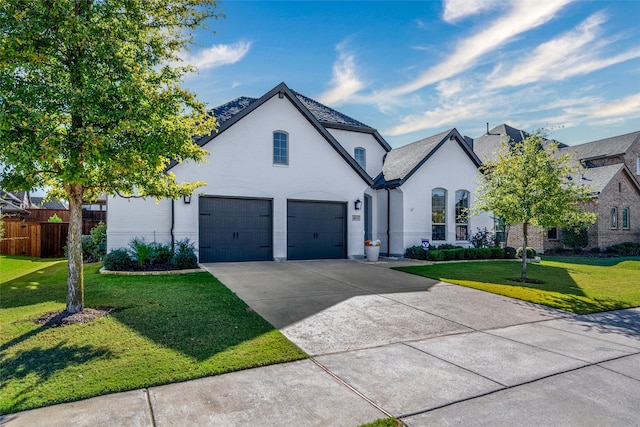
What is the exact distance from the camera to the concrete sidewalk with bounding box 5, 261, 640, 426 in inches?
127

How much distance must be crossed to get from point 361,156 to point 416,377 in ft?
55.2

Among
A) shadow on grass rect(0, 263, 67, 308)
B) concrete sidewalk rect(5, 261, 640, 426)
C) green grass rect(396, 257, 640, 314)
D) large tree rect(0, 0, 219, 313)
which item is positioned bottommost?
green grass rect(396, 257, 640, 314)

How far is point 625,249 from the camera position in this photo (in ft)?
A: 72.0

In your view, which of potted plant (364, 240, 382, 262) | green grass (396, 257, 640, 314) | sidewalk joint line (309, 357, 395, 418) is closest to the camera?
sidewalk joint line (309, 357, 395, 418)

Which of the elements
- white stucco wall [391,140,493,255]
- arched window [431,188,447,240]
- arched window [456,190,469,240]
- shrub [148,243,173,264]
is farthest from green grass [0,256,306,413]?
arched window [456,190,469,240]

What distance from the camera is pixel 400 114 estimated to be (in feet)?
52.5

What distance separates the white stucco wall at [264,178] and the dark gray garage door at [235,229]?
325 millimetres

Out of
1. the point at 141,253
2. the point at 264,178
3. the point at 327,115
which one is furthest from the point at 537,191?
the point at 141,253

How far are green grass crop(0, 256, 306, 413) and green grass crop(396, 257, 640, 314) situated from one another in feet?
21.6

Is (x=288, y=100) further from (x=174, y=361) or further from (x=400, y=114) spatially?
(x=174, y=361)

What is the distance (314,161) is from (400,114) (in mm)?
4513

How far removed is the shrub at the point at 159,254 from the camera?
11532 millimetres

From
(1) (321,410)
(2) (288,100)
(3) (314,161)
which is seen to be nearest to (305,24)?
(2) (288,100)

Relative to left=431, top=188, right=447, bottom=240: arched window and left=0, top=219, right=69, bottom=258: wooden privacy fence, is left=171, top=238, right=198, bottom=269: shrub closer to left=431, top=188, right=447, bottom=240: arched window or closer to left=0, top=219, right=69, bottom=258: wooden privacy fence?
left=0, top=219, right=69, bottom=258: wooden privacy fence
